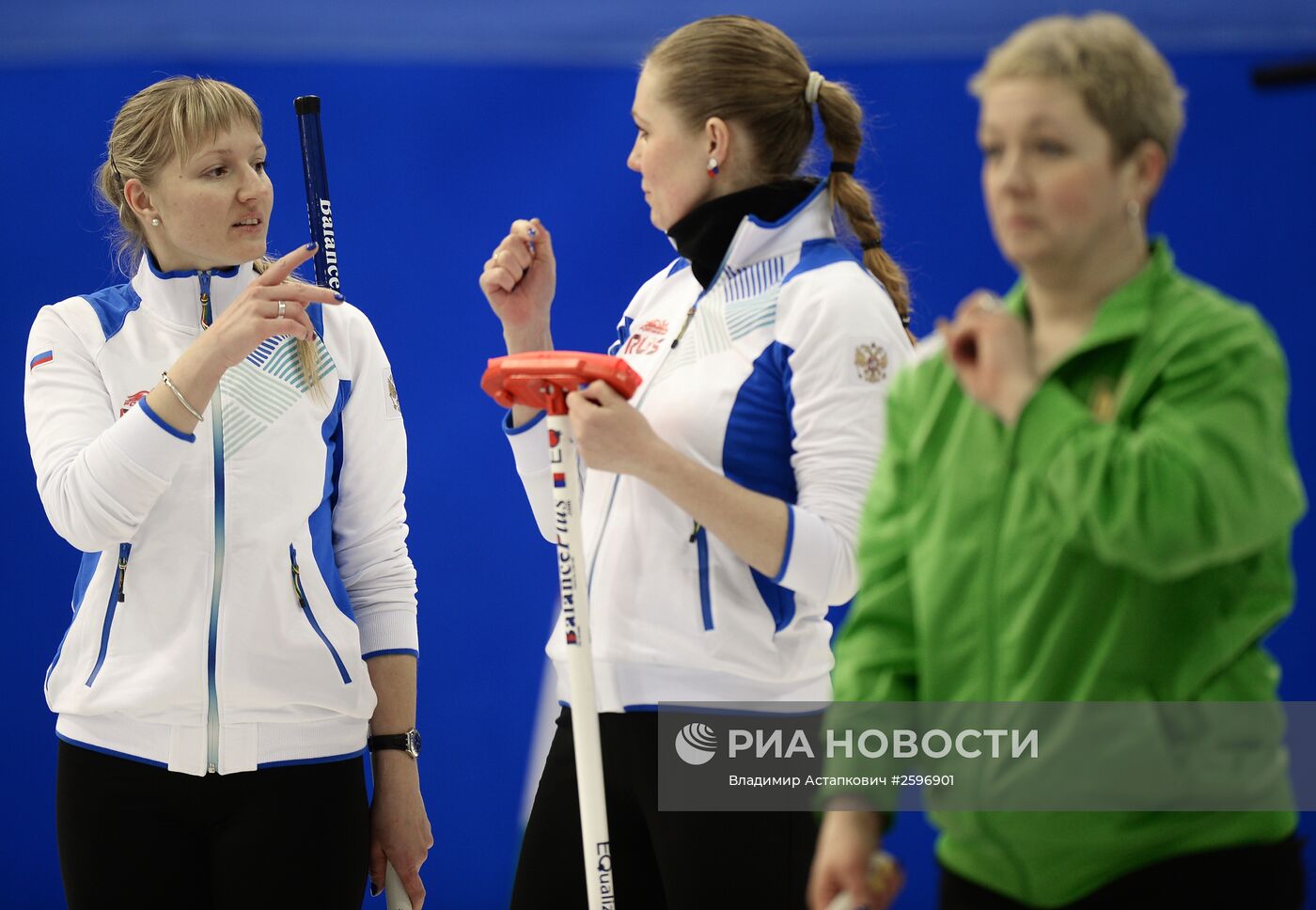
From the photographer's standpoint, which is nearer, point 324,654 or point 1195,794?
point 1195,794

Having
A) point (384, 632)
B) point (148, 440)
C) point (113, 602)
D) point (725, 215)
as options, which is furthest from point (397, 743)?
point (725, 215)

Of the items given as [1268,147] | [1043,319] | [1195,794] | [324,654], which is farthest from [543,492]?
[1268,147]

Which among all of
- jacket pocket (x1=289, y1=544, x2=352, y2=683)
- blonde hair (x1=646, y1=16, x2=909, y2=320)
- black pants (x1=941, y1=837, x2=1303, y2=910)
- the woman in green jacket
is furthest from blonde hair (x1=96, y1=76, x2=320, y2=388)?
black pants (x1=941, y1=837, x2=1303, y2=910)

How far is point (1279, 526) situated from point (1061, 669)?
18 centimetres

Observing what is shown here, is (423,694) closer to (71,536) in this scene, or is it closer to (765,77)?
(71,536)

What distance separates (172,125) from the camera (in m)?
1.84

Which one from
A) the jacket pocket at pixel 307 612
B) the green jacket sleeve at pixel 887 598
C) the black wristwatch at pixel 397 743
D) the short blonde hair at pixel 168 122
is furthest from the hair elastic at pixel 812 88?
the black wristwatch at pixel 397 743

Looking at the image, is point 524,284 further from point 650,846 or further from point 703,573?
point 650,846

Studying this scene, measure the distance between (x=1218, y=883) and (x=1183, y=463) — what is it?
0.30m

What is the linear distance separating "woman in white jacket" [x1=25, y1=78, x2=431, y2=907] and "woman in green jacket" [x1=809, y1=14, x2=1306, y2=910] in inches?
36.6

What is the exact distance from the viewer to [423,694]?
9.86 feet

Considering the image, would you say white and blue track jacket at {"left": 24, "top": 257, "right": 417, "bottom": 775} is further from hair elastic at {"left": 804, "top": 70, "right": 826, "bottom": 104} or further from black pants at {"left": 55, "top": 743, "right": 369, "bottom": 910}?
hair elastic at {"left": 804, "top": 70, "right": 826, "bottom": 104}

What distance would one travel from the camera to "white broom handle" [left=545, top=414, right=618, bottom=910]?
1.51 meters

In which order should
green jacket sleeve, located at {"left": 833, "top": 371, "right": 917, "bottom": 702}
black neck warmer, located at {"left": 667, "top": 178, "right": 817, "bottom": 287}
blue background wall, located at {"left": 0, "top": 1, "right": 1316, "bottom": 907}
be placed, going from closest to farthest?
green jacket sleeve, located at {"left": 833, "top": 371, "right": 917, "bottom": 702}, black neck warmer, located at {"left": 667, "top": 178, "right": 817, "bottom": 287}, blue background wall, located at {"left": 0, "top": 1, "right": 1316, "bottom": 907}
